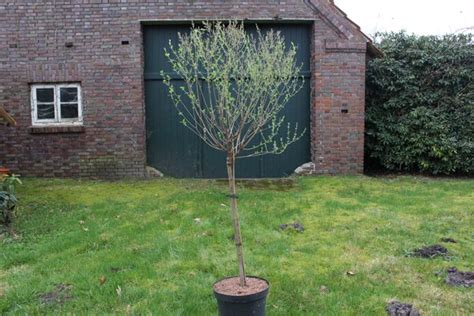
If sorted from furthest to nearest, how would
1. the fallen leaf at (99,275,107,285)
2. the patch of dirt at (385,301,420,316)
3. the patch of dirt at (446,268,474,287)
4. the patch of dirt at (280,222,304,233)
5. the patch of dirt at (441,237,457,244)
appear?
1. the patch of dirt at (280,222,304,233)
2. the patch of dirt at (441,237,457,244)
3. the fallen leaf at (99,275,107,285)
4. the patch of dirt at (446,268,474,287)
5. the patch of dirt at (385,301,420,316)

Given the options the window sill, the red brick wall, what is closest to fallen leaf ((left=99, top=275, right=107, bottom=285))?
the red brick wall

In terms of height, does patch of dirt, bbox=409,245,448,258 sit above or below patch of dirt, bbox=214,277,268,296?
below

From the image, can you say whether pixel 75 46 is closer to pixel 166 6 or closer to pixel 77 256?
pixel 166 6

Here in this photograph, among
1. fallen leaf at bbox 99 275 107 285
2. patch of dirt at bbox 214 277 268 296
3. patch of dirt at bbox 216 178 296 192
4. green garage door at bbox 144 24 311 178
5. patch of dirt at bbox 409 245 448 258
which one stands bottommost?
fallen leaf at bbox 99 275 107 285

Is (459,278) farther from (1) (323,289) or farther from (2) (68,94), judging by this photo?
(2) (68,94)

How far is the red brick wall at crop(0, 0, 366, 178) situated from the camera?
32.6 ft

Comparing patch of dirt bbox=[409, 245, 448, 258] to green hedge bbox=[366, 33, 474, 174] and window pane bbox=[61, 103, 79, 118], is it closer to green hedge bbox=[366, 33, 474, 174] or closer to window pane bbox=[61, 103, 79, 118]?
green hedge bbox=[366, 33, 474, 174]

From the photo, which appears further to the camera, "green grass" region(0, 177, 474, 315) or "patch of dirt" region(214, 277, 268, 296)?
"green grass" region(0, 177, 474, 315)

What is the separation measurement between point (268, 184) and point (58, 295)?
A: 5.61 metres

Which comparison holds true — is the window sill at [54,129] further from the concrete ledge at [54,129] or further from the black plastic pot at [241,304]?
the black plastic pot at [241,304]

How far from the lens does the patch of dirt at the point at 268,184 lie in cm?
898

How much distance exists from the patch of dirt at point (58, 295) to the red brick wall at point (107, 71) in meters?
5.74

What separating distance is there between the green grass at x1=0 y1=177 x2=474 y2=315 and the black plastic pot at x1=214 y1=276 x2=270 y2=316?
1.67ft

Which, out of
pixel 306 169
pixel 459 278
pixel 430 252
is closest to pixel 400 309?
pixel 459 278
